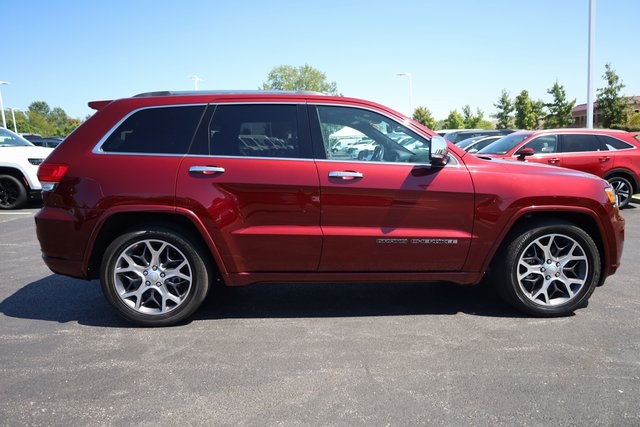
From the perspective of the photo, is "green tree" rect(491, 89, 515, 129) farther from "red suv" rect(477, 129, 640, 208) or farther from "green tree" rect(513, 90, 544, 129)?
"red suv" rect(477, 129, 640, 208)

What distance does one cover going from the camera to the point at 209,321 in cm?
398

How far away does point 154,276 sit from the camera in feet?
12.5

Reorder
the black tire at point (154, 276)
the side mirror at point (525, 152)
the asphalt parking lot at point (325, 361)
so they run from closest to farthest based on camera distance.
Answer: the asphalt parking lot at point (325, 361)
the black tire at point (154, 276)
the side mirror at point (525, 152)

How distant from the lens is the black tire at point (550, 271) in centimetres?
390

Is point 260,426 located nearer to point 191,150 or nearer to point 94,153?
point 191,150

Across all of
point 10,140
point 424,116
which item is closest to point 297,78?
point 424,116

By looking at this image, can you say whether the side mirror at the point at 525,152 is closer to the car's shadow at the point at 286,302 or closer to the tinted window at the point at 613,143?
the tinted window at the point at 613,143

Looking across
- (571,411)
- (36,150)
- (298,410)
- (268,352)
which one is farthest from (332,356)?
(36,150)

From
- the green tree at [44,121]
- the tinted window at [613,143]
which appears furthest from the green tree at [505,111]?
the green tree at [44,121]

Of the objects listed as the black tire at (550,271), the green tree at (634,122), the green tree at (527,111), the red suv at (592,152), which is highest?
the green tree at (527,111)

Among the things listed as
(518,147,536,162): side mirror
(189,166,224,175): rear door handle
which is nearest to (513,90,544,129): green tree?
(518,147,536,162): side mirror

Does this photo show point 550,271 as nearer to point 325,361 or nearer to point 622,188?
point 325,361

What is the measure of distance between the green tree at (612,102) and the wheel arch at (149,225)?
1275 inches

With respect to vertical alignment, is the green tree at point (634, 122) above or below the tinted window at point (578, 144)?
above
